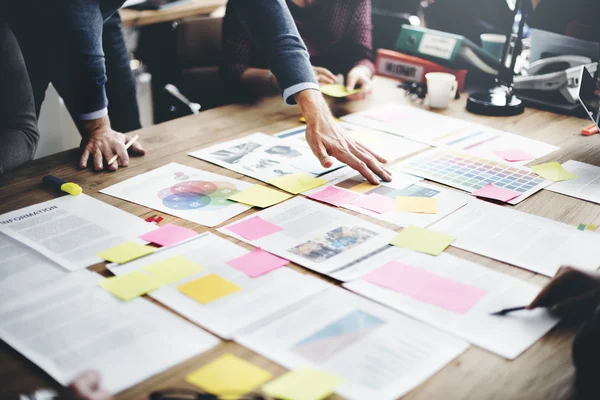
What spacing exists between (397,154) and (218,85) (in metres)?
1.40

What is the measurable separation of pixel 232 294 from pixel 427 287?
335 millimetres

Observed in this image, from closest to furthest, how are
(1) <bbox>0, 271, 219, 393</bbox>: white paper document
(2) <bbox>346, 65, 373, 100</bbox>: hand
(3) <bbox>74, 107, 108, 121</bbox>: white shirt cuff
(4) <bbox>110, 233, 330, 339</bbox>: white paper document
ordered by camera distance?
(1) <bbox>0, 271, 219, 393</bbox>: white paper document → (4) <bbox>110, 233, 330, 339</bbox>: white paper document → (3) <bbox>74, 107, 108, 121</bbox>: white shirt cuff → (2) <bbox>346, 65, 373, 100</bbox>: hand

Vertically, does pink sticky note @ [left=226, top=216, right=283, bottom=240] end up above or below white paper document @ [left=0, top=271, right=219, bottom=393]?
above

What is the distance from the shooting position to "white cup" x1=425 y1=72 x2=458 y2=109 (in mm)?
2035

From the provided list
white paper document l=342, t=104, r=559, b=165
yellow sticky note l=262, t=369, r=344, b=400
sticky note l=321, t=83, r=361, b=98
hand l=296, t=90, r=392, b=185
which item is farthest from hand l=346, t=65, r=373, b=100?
yellow sticky note l=262, t=369, r=344, b=400

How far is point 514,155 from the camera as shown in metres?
1.69

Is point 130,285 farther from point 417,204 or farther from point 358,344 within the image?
point 417,204

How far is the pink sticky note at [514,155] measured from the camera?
5.49 ft

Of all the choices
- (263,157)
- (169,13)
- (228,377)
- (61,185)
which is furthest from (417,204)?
(169,13)

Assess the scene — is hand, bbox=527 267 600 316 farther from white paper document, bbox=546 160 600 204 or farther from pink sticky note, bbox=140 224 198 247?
pink sticky note, bbox=140 224 198 247

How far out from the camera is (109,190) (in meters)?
1.46

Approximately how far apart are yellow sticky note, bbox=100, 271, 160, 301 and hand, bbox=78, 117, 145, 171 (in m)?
0.55

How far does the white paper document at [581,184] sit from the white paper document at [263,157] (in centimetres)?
56

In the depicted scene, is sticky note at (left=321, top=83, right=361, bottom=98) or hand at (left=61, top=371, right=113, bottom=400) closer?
hand at (left=61, top=371, right=113, bottom=400)
